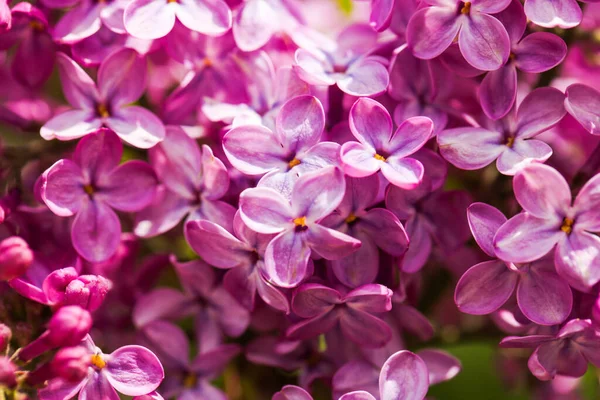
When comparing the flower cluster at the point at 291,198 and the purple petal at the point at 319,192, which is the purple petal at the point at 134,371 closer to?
the flower cluster at the point at 291,198

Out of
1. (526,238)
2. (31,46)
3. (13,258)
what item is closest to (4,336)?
(13,258)

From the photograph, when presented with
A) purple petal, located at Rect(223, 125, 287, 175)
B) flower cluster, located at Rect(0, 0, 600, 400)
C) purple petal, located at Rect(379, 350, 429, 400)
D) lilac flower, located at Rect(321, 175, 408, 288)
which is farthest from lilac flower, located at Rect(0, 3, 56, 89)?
purple petal, located at Rect(379, 350, 429, 400)

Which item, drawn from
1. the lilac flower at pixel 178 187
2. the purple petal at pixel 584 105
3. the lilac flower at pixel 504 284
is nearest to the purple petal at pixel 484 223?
the lilac flower at pixel 504 284

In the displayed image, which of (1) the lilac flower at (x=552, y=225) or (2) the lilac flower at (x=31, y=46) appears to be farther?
(2) the lilac flower at (x=31, y=46)

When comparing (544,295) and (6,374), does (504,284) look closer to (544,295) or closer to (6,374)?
(544,295)

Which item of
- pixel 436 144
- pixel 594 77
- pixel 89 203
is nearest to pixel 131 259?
pixel 89 203

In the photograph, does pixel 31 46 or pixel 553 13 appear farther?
pixel 31 46
